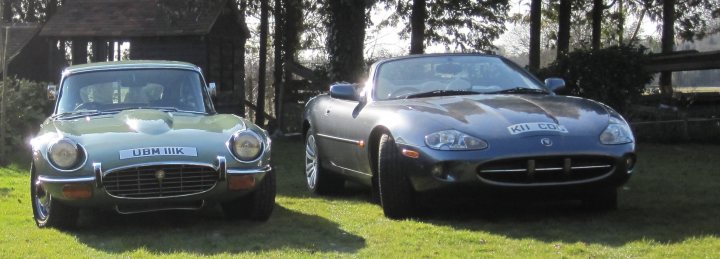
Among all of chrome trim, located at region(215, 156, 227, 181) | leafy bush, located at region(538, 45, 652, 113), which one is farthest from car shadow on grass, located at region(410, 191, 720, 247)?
leafy bush, located at region(538, 45, 652, 113)

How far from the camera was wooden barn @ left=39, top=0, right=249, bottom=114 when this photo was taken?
26453 millimetres

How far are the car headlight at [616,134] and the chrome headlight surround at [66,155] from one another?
378 cm

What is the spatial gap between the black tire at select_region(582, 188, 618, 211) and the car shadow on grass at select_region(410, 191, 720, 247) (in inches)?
2.0

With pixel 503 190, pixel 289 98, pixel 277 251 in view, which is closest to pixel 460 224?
pixel 503 190

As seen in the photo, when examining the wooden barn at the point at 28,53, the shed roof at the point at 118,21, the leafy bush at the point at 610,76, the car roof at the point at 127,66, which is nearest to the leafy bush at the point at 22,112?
the car roof at the point at 127,66

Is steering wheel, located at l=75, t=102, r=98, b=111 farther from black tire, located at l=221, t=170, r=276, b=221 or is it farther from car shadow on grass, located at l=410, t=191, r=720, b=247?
car shadow on grass, located at l=410, t=191, r=720, b=247

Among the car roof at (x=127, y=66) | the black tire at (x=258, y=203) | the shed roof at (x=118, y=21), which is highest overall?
the shed roof at (x=118, y=21)

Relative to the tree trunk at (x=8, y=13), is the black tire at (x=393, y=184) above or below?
below

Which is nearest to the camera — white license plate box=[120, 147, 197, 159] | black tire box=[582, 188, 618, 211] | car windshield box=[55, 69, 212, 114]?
white license plate box=[120, 147, 197, 159]

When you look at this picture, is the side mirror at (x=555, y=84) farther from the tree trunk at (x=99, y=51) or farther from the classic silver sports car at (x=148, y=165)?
the tree trunk at (x=99, y=51)

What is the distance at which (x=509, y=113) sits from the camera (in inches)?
290

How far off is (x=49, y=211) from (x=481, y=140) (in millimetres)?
3255

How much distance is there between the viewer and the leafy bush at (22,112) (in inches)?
628

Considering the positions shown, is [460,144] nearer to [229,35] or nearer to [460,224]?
[460,224]
